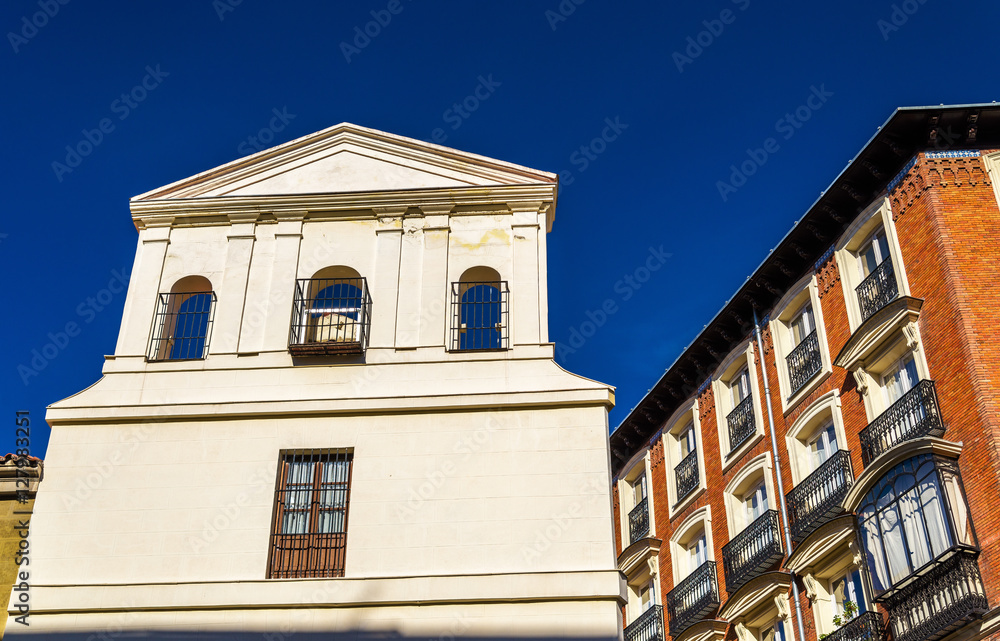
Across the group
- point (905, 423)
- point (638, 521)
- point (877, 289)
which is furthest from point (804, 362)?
point (638, 521)

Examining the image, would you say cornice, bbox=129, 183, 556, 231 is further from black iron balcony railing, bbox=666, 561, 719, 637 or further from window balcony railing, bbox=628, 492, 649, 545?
window balcony railing, bbox=628, 492, 649, 545

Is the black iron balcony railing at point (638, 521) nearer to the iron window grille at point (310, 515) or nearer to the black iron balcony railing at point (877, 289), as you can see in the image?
the black iron balcony railing at point (877, 289)

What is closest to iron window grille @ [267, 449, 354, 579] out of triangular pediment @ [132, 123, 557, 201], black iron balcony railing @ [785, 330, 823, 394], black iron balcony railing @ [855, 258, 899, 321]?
triangular pediment @ [132, 123, 557, 201]

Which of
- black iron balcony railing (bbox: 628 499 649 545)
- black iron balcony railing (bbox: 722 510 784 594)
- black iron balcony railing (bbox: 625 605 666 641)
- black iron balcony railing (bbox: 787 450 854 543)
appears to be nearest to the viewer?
black iron balcony railing (bbox: 787 450 854 543)

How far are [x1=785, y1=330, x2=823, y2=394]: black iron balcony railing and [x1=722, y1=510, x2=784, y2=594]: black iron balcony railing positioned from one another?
3.88 metres

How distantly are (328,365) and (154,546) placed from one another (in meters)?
3.80

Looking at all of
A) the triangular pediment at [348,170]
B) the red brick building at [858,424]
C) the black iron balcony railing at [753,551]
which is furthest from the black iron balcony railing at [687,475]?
the triangular pediment at [348,170]

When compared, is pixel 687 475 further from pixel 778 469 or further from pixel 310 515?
pixel 310 515

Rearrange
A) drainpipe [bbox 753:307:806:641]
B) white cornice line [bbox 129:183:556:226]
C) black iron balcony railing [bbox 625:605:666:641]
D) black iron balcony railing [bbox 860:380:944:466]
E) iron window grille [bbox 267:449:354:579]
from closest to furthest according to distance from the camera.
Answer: iron window grille [bbox 267:449:354:579] → white cornice line [bbox 129:183:556:226] → black iron balcony railing [bbox 860:380:944:466] → drainpipe [bbox 753:307:806:641] → black iron balcony railing [bbox 625:605:666:641]

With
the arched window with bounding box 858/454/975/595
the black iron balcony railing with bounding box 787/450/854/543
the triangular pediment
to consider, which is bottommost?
the arched window with bounding box 858/454/975/595

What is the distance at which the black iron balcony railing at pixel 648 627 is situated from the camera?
3547 centimetres

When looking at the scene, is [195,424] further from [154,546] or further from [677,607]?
[677,607]

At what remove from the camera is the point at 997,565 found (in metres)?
20.8

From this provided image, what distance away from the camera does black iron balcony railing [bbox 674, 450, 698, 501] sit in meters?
35.8
